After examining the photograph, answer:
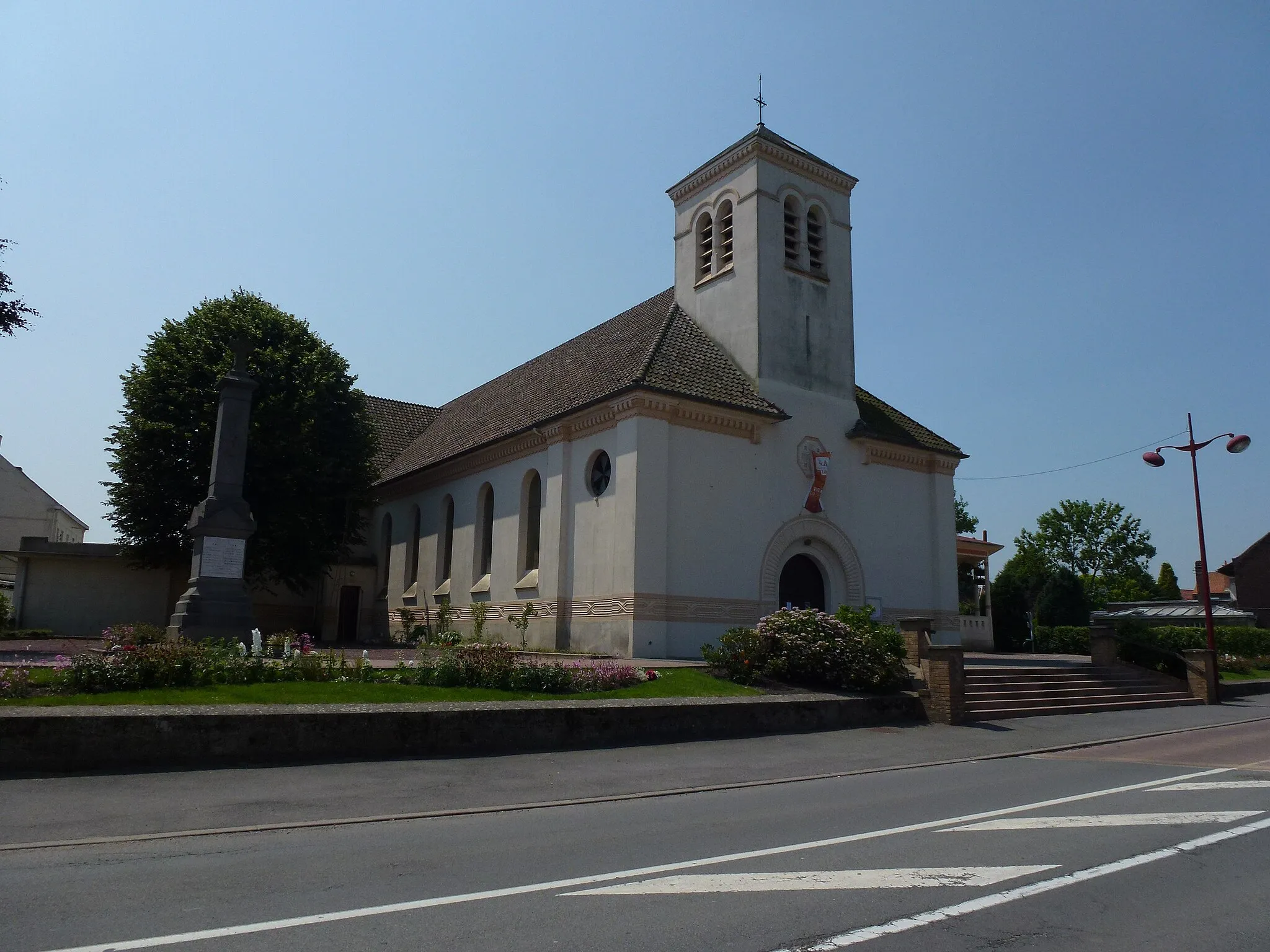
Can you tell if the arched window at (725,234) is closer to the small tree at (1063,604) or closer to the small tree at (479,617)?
the small tree at (479,617)

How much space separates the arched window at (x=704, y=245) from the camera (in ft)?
96.4

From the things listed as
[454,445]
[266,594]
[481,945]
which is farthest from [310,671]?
[266,594]

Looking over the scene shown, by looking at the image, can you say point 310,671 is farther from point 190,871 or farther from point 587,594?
point 587,594

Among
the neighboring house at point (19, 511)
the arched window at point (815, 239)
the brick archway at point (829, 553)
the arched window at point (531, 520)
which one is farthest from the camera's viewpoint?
the neighboring house at point (19, 511)

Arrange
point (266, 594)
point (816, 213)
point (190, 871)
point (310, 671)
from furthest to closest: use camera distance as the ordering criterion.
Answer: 1. point (266, 594)
2. point (816, 213)
3. point (310, 671)
4. point (190, 871)

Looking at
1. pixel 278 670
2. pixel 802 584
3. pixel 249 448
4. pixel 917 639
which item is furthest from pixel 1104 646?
pixel 249 448

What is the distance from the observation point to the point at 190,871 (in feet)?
22.2

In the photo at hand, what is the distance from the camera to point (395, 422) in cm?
4394

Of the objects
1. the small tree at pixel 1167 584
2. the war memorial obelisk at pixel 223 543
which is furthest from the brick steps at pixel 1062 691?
the small tree at pixel 1167 584

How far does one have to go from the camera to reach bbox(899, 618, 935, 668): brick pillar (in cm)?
2017

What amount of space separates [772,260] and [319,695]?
756 inches

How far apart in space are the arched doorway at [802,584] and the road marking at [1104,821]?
16804mm

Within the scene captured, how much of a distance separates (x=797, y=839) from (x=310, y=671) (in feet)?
30.7

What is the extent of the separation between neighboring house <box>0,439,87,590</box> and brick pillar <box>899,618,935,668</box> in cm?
5222
